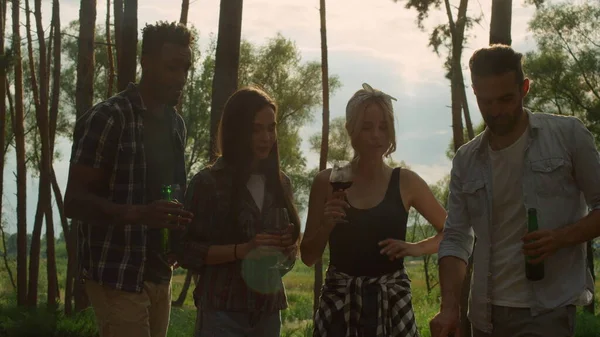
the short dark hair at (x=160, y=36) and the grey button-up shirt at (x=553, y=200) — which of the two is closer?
the grey button-up shirt at (x=553, y=200)

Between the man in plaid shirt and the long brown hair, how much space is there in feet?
1.52

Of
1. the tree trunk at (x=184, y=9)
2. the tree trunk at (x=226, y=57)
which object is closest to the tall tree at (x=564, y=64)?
the tree trunk at (x=184, y=9)

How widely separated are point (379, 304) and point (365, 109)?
3.43 ft

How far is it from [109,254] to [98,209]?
31 cm

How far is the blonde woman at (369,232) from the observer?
4348 mm

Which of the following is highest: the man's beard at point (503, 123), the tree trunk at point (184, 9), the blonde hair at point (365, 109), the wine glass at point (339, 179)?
the tree trunk at point (184, 9)

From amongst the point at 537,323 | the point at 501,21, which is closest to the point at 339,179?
the point at 537,323

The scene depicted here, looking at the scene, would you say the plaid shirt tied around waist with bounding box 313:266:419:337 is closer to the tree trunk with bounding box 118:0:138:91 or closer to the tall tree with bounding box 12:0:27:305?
the tree trunk with bounding box 118:0:138:91

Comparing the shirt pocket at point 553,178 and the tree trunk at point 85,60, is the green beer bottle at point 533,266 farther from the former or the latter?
the tree trunk at point 85,60

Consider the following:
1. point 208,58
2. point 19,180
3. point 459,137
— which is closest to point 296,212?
point 459,137

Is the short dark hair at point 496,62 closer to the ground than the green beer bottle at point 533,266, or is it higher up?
higher up

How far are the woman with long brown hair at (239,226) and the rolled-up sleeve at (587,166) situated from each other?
141 centimetres

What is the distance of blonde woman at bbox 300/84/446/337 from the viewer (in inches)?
171

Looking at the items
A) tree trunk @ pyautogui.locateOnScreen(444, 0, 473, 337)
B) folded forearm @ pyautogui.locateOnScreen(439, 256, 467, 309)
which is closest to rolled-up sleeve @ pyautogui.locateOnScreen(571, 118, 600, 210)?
folded forearm @ pyautogui.locateOnScreen(439, 256, 467, 309)
